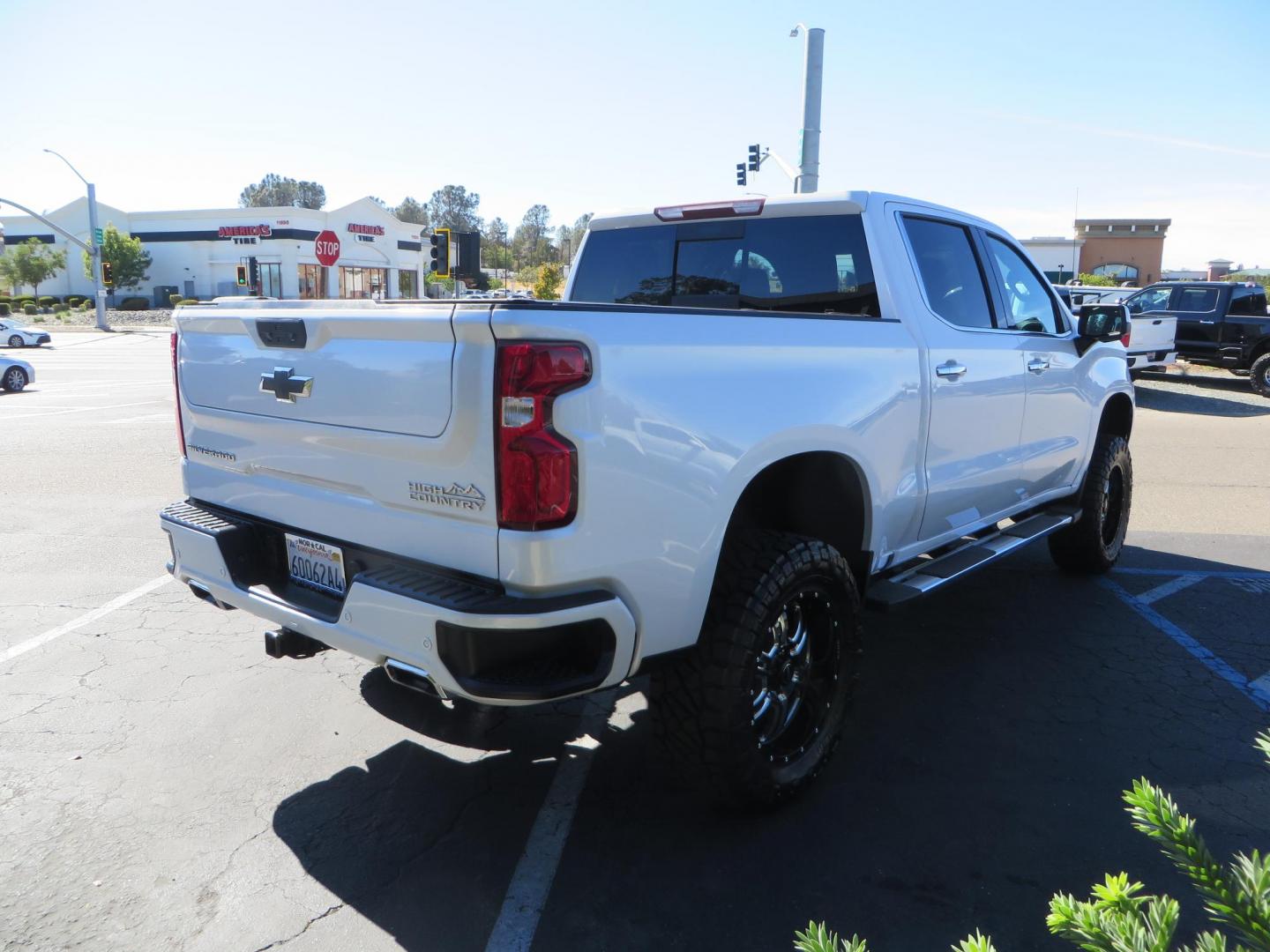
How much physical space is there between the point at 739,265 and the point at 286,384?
2229 millimetres

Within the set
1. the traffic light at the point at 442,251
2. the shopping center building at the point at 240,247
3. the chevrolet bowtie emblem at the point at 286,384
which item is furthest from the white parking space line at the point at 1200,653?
the shopping center building at the point at 240,247

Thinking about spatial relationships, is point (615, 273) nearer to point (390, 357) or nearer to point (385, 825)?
point (390, 357)

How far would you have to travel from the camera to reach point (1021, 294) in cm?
520

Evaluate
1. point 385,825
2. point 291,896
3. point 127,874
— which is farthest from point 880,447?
point 127,874

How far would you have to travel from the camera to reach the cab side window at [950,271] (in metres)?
4.33

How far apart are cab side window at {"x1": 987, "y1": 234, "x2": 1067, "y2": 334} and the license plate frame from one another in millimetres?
3599

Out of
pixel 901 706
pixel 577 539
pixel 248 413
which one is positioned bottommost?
pixel 901 706

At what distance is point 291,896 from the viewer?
2.86 m

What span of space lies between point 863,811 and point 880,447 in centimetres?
134

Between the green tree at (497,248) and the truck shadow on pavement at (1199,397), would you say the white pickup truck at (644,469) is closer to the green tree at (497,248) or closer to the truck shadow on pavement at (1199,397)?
the truck shadow on pavement at (1199,397)

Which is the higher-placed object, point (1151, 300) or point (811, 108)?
point (811, 108)

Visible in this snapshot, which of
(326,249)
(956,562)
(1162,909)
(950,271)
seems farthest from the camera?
(326,249)

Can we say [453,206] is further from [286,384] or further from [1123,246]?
[286,384]

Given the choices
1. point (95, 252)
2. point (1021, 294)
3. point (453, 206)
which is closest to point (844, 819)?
point (1021, 294)
